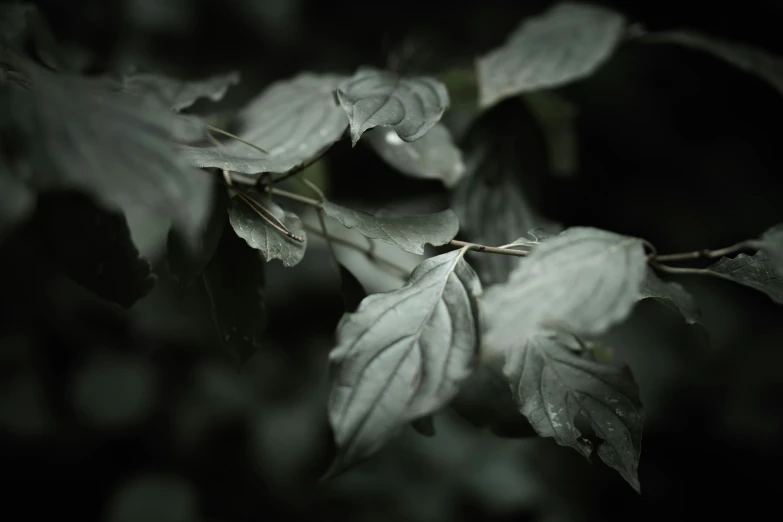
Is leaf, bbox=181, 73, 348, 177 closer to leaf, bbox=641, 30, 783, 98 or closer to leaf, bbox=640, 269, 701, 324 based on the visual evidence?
leaf, bbox=640, 269, 701, 324

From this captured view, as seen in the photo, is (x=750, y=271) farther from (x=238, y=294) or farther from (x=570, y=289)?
(x=238, y=294)

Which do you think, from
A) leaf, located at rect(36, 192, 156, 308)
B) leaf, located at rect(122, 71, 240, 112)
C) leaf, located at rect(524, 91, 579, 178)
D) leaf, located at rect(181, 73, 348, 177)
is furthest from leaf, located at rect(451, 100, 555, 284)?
leaf, located at rect(36, 192, 156, 308)

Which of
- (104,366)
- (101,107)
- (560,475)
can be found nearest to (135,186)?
(101,107)

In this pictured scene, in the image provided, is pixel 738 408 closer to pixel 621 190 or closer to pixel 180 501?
pixel 621 190

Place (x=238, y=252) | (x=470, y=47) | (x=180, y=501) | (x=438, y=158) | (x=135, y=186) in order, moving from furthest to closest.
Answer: (x=470, y=47), (x=180, y=501), (x=438, y=158), (x=238, y=252), (x=135, y=186)

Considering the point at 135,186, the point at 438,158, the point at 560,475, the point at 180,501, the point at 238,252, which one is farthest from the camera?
the point at 560,475

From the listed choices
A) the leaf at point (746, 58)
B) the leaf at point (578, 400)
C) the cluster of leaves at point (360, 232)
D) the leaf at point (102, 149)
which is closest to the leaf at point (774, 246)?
the cluster of leaves at point (360, 232)
